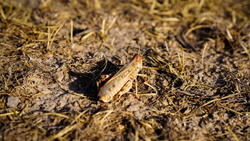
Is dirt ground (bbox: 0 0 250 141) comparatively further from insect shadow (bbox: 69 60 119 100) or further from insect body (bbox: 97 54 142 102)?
Result: insect body (bbox: 97 54 142 102)

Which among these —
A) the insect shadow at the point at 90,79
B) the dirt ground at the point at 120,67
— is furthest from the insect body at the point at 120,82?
the insect shadow at the point at 90,79

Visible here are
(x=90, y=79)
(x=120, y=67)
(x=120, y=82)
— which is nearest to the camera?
(x=120, y=82)

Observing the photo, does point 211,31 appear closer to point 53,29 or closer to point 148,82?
point 148,82

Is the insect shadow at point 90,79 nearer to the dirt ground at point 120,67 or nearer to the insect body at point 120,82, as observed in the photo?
the dirt ground at point 120,67

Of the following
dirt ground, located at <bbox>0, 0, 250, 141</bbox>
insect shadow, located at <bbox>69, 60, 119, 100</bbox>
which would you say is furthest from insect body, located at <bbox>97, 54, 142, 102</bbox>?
insect shadow, located at <bbox>69, 60, 119, 100</bbox>

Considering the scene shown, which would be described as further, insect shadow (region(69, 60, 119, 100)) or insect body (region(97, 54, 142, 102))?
insect shadow (region(69, 60, 119, 100))

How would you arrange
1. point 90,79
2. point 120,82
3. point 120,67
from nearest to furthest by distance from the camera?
point 120,82, point 90,79, point 120,67
